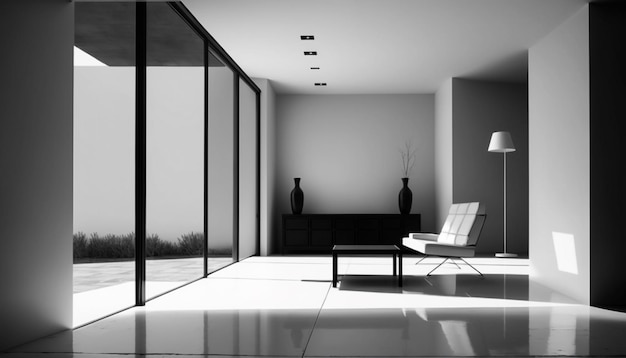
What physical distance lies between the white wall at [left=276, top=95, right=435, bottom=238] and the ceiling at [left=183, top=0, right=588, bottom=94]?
1064mm

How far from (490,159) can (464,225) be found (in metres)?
3.12

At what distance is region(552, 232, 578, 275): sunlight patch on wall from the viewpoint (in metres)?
5.29

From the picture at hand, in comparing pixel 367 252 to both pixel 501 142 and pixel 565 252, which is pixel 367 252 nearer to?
pixel 565 252

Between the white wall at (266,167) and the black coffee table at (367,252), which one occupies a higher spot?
the white wall at (266,167)

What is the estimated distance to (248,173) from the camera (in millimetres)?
9500

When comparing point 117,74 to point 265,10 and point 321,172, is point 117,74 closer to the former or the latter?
point 321,172

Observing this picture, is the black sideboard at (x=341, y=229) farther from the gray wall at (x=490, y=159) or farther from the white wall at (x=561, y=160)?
the white wall at (x=561, y=160)

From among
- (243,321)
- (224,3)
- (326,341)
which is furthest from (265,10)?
(326,341)

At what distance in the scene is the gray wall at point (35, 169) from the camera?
3.24 metres

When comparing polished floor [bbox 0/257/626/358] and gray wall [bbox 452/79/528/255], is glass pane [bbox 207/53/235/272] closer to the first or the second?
gray wall [bbox 452/79/528/255]

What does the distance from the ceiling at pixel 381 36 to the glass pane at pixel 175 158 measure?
4.86 m

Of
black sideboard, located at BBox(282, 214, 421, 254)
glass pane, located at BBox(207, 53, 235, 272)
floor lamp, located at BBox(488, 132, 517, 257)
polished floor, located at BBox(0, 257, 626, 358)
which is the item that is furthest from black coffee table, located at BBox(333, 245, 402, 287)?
glass pane, located at BBox(207, 53, 235, 272)

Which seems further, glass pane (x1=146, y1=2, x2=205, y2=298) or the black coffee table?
glass pane (x1=146, y1=2, x2=205, y2=298)

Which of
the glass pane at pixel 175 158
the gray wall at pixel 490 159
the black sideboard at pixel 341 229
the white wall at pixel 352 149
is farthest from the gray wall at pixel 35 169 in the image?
the glass pane at pixel 175 158
